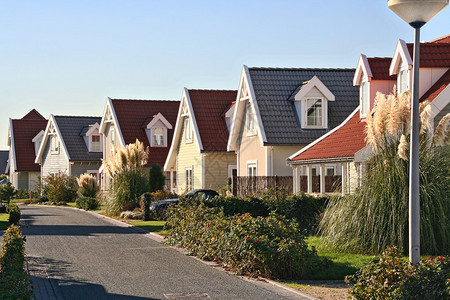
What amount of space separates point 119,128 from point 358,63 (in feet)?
81.6

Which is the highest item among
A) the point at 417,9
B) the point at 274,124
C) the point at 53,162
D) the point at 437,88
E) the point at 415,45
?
the point at 437,88

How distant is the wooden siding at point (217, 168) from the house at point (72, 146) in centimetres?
1968

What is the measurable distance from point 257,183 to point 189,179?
12.6m

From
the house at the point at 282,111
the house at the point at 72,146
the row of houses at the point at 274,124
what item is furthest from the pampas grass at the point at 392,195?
the house at the point at 72,146

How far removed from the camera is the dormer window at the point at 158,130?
47656mm

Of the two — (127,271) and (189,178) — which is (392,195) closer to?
(127,271)

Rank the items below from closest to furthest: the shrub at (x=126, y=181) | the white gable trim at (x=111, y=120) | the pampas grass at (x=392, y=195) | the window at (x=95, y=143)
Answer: the pampas grass at (x=392, y=195)
the shrub at (x=126, y=181)
the white gable trim at (x=111, y=120)
the window at (x=95, y=143)

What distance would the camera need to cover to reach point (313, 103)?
33188mm

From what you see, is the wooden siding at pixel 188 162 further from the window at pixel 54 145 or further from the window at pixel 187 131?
the window at pixel 54 145

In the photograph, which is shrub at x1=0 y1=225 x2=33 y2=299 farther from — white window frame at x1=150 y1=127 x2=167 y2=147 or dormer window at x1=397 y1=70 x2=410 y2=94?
white window frame at x1=150 y1=127 x2=167 y2=147

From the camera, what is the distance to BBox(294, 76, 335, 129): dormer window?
1286 inches

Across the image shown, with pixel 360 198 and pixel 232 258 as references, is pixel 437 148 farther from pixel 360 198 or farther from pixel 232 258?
pixel 232 258

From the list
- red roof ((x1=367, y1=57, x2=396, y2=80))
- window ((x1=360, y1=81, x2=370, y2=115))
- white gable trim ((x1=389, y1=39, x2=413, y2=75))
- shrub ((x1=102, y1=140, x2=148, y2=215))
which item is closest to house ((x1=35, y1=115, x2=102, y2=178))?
shrub ((x1=102, y1=140, x2=148, y2=215))

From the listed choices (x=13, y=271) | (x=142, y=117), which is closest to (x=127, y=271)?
(x=13, y=271)
